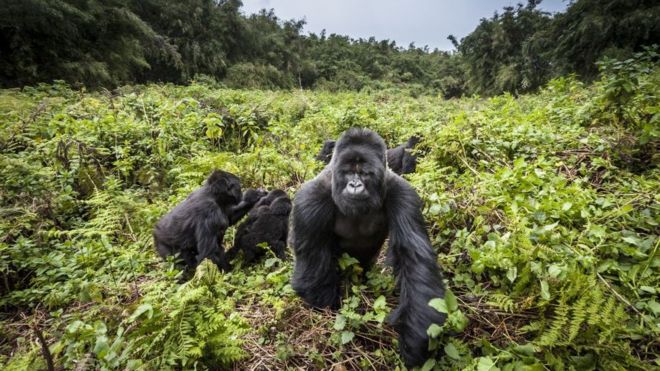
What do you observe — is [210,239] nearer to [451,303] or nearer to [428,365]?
[428,365]

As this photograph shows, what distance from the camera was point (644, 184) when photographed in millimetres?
2643

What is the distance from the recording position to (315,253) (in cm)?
258

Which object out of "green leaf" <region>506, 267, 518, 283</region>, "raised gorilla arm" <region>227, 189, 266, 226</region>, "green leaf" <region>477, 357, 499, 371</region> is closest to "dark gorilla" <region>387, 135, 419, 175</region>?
"raised gorilla arm" <region>227, 189, 266, 226</region>

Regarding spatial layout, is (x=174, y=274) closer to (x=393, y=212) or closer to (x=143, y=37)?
(x=393, y=212)

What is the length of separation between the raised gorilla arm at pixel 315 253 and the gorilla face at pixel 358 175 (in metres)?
0.16

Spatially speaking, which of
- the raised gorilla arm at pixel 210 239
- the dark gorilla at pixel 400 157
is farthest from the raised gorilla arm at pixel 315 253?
the dark gorilla at pixel 400 157

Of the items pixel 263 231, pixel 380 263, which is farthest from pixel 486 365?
pixel 263 231

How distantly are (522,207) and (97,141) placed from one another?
5.75 metres

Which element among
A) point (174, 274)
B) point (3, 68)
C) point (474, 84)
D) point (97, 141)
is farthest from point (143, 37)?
point (474, 84)

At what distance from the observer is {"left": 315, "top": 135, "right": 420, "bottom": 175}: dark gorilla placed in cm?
554

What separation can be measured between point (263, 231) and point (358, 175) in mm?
1819

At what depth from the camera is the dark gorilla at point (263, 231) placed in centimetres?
383

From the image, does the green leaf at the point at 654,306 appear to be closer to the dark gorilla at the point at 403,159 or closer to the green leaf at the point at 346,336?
the green leaf at the point at 346,336

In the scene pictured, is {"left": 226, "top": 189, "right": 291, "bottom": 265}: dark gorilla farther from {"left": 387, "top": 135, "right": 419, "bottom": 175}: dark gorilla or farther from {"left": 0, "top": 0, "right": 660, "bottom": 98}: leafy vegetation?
{"left": 0, "top": 0, "right": 660, "bottom": 98}: leafy vegetation
